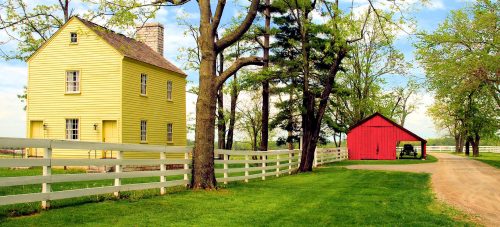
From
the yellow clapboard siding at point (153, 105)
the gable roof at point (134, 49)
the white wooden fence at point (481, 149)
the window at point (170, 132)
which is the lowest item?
the white wooden fence at point (481, 149)

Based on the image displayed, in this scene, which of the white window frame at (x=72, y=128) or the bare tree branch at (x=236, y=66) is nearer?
the bare tree branch at (x=236, y=66)

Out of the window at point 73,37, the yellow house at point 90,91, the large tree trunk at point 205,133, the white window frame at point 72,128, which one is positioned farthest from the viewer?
the window at point 73,37

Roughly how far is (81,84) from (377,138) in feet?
90.3

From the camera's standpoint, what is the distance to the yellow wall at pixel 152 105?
26.7 m

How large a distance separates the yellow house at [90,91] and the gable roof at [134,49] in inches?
3.6

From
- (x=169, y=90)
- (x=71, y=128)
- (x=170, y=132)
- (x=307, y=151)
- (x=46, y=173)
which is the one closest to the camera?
(x=46, y=173)

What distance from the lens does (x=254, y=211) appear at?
9.66 metres

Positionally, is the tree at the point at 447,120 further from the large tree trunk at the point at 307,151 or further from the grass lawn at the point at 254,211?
the grass lawn at the point at 254,211

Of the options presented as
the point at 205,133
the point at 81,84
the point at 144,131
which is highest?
the point at 81,84

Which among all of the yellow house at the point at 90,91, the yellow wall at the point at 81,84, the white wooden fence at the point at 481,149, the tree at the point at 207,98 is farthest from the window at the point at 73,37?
the white wooden fence at the point at 481,149

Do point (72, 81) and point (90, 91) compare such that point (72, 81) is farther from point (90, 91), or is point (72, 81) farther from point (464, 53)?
point (464, 53)

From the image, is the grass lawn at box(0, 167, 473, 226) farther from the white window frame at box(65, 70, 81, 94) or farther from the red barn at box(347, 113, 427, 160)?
the red barn at box(347, 113, 427, 160)

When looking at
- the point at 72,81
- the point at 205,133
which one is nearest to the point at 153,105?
the point at 72,81

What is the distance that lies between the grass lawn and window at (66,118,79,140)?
1631 cm
